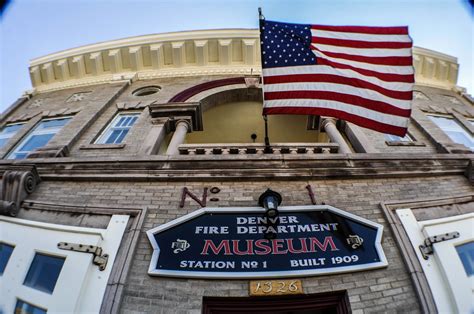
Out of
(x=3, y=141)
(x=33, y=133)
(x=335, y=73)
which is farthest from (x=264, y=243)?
(x=3, y=141)

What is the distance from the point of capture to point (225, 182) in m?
5.02

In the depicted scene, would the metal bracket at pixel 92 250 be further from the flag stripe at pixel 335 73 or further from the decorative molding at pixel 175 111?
the decorative molding at pixel 175 111

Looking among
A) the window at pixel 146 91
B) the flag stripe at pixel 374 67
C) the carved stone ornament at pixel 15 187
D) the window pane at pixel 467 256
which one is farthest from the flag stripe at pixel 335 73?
the window at pixel 146 91

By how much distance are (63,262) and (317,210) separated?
13.0 ft

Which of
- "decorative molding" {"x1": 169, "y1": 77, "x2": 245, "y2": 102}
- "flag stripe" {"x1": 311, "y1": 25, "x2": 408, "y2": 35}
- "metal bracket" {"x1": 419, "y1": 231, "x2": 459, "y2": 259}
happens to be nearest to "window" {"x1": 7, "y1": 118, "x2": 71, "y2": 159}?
"decorative molding" {"x1": 169, "y1": 77, "x2": 245, "y2": 102}

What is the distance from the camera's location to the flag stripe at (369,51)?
5238mm

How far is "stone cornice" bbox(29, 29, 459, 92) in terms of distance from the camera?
11383 millimetres

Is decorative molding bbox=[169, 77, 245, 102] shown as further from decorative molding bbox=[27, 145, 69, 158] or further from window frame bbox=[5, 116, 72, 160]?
window frame bbox=[5, 116, 72, 160]

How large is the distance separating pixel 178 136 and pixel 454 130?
29.5 ft

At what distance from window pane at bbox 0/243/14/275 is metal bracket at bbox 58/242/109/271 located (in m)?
0.94

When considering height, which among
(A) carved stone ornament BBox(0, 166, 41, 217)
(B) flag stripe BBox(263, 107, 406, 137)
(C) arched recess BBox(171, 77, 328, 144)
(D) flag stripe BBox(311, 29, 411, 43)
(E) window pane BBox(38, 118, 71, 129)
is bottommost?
(A) carved stone ornament BBox(0, 166, 41, 217)

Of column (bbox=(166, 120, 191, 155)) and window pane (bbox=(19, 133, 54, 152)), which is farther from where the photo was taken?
window pane (bbox=(19, 133, 54, 152))

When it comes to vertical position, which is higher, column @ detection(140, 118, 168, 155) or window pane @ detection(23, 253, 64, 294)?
column @ detection(140, 118, 168, 155)

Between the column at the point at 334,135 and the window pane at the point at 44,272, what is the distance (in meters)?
5.99
